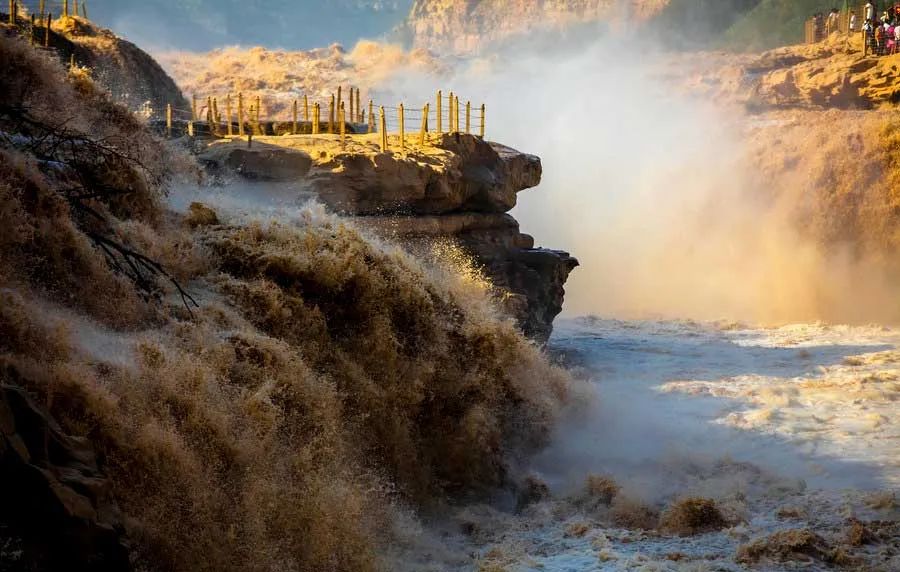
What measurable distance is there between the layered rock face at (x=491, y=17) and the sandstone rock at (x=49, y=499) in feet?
174

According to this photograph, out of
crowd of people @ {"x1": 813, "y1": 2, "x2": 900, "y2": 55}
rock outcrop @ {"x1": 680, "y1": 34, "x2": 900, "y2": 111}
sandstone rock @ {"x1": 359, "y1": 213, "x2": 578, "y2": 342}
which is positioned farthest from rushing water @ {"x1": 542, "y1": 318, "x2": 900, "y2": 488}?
crowd of people @ {"x1": 813, "y1": 2, "x2": 900, "y2": 55}

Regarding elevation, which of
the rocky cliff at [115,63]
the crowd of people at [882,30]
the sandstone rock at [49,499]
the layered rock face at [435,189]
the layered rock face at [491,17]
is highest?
the layered rock face at [491,17]

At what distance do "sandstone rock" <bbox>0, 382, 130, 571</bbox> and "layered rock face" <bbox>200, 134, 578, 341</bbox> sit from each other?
11223mm

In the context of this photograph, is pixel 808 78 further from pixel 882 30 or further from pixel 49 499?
pixel 49 499

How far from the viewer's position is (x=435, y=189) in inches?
727

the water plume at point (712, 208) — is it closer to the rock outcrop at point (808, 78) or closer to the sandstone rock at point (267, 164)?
the rock outcrop at point (808, 78)

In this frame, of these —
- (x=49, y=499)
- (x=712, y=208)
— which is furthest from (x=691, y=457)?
(x=712, y=208)

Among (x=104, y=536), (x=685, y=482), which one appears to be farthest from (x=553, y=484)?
(x=104, y=536)

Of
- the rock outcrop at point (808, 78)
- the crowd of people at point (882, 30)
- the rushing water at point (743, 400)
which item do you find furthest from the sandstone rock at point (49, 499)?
the crowd of people at point (882, 30)

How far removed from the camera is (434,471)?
11.0 meters

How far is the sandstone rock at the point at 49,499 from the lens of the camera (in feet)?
17.5

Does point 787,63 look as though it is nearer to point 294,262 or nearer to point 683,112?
point 683,112

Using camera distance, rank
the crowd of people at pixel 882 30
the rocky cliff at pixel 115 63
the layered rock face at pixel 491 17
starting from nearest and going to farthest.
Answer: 1. the rocky cliff at pixel 115 63
2. the crowd of people at pixel 882 30
3. the layered rock face at pixel 491 17

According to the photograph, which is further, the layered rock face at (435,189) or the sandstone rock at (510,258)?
the sandstone rock at (510,258)
